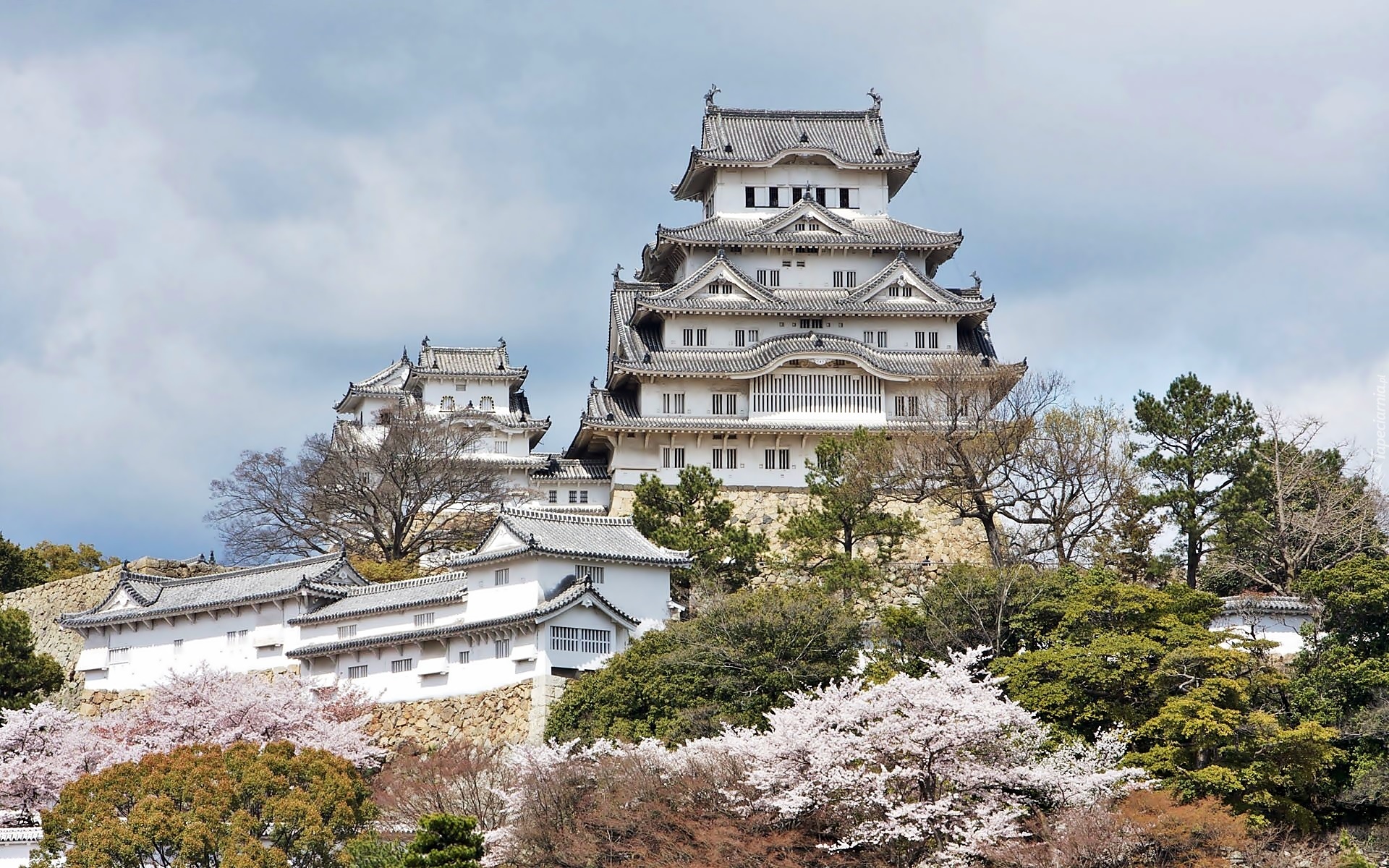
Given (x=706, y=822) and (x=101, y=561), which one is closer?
(x=706, y=822)

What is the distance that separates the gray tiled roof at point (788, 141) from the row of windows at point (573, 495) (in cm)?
1302

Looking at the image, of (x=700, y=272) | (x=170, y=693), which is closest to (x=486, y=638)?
(x=170, y=693)

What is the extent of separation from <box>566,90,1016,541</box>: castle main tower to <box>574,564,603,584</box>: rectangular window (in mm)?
14850

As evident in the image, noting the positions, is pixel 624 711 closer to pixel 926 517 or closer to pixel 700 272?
pixel 926 517

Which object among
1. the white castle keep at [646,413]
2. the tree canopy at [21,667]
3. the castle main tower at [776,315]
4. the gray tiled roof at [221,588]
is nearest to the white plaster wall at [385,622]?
the white castle keep at [646,413]

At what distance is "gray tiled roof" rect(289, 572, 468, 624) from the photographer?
40438mm

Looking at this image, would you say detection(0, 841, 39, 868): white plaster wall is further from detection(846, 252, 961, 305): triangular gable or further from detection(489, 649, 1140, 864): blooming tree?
detection(846, 252, 961, 305): triangular gable

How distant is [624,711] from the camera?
3441cm

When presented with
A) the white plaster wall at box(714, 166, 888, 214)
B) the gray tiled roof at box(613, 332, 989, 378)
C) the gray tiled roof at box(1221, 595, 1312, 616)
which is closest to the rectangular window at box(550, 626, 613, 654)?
the gray tiled roof at box(1221, 595, 1312, 616)

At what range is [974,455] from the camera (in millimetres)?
43562

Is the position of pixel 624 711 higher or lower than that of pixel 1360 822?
higher

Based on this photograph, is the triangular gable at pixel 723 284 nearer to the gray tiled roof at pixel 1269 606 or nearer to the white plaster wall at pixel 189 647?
the white plaster wall at pixel 189 647

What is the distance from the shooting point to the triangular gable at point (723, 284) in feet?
188

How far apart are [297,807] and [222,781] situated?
1.40m
